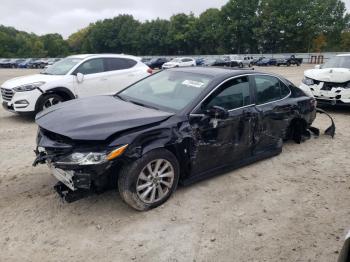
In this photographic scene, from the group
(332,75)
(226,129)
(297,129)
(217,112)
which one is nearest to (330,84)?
(332,75)

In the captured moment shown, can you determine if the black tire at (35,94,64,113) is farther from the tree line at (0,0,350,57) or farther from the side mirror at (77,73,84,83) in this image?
the tree line at (0,0,350,57)

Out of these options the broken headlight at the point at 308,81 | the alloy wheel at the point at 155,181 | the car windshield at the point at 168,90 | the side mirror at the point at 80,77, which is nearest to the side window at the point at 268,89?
the car windshield at the point at 168,90

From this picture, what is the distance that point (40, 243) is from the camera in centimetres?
329

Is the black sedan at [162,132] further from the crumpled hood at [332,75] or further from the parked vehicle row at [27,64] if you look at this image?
the parked vehicle row at [27,64]

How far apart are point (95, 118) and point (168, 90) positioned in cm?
128

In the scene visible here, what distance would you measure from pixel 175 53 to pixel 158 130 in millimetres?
83381

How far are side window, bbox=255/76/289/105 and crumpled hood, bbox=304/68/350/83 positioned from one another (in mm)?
3813

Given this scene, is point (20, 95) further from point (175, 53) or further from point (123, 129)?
point (175, 53)

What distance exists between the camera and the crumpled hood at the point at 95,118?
3.53 metres

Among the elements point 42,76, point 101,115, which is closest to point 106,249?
point 101,115

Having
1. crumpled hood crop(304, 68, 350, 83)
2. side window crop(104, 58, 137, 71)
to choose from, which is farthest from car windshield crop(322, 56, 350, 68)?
side window crop(104, 58, 137, 71)

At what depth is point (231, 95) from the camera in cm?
470

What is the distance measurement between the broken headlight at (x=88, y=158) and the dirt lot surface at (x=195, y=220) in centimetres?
70

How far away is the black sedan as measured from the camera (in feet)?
11.5
